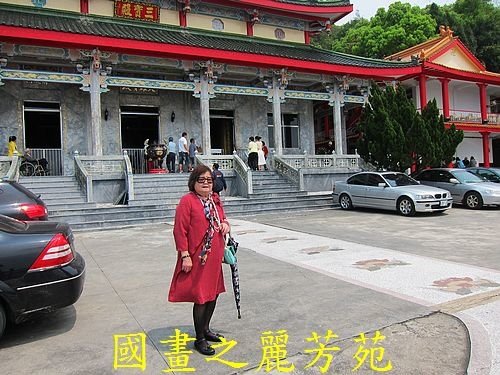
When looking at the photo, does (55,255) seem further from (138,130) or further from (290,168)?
(138,130)

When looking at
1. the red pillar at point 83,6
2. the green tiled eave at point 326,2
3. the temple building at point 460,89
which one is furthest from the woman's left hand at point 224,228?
the temple building at point 460,89

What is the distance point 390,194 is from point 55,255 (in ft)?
35.7

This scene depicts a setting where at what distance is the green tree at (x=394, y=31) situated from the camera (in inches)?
1502

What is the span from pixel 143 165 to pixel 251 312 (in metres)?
14.3

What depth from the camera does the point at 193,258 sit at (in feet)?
11.1

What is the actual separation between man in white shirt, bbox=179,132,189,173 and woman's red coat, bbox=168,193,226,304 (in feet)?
42.5

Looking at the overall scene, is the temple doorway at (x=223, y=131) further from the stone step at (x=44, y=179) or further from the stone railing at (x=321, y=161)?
the stone step at (x=44, y=179)

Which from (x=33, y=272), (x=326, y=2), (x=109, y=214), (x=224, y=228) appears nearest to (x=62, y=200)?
(x=109, y=214)

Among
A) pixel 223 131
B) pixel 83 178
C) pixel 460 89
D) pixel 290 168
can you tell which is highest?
pixel 460 89

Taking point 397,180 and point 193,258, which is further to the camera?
point 397,180

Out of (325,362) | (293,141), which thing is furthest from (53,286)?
(293,141)

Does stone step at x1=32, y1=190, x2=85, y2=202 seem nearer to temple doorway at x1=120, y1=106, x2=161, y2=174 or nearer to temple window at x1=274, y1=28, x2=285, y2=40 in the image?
temple doorway at x1=120, y1=106, x2=161, y2=174

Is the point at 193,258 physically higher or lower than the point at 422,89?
lower

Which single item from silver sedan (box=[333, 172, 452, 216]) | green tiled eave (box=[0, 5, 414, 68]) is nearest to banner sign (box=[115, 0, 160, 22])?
green tiled eave (box=[0, 5, 414, 68])
